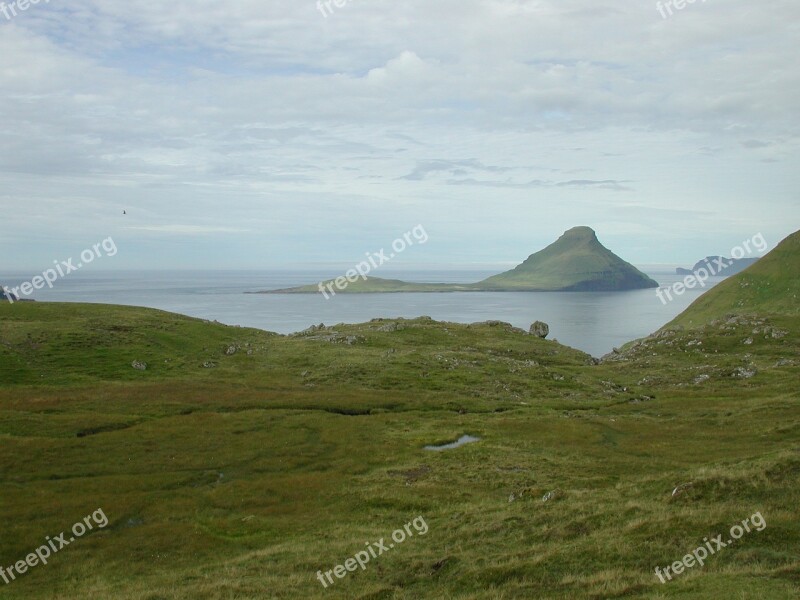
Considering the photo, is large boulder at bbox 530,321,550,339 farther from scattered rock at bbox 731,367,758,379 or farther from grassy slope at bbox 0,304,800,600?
scattered rock at bbox 731,367,758,379

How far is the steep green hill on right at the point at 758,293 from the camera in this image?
17038 centimetres

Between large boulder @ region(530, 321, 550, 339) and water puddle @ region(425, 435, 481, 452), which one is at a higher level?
large boulder @ region(530, 321, 550, 339)

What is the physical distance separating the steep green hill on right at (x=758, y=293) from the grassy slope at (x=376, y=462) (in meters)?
69.0

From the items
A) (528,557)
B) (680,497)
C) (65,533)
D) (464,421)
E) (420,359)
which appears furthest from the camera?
(420,359)

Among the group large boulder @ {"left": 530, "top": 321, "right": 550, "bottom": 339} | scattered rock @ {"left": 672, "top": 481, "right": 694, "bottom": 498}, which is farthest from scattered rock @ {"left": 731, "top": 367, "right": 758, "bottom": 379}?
scattered rock @ {"left": 672, "top": 481, "right": 694, "bottom": 498}

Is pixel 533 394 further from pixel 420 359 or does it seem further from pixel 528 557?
pixel 528 557

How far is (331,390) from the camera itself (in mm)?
78625

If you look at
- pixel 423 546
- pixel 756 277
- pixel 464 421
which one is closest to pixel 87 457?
pixel 423 546

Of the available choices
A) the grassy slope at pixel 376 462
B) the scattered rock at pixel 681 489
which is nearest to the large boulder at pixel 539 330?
the grassy slope at pixel 376 462

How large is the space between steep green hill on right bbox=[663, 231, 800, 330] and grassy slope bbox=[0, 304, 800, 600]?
6904cm

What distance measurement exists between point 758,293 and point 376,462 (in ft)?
556

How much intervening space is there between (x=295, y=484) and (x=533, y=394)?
45.0 metres

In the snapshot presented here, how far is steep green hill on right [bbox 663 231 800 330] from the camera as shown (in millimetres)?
170375

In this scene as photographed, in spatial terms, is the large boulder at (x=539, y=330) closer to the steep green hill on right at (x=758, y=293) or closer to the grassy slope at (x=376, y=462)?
the grassy slope at (x=376, y=462)
